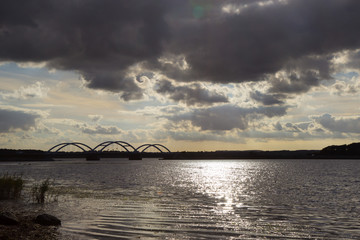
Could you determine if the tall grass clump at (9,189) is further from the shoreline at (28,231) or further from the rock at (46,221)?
the rock at (46,221)

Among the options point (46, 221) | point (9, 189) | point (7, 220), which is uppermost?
point (9, 189)

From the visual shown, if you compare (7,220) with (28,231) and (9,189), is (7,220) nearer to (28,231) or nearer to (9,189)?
(28,231)

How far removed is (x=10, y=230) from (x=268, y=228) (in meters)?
15.9

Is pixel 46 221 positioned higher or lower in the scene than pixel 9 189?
lower

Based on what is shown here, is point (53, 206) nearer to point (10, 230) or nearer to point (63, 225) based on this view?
point (63, 225)

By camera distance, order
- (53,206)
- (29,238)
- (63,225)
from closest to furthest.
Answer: (29,238)
(63,225)
(53,206)

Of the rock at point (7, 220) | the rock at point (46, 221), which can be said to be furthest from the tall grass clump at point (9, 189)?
the rock at point (7, 220)

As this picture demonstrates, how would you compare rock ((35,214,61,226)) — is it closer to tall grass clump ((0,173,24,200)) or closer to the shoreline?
the shoreline

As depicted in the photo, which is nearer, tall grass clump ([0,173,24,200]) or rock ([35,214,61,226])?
rock ([35,214,61,226])

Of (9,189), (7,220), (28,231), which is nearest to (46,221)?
(7,220)

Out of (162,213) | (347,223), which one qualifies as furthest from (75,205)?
(347,223)

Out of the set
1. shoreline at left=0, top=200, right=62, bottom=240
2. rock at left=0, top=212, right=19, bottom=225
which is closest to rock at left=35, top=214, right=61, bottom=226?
shoreline at left=0, top=200, right=62, bottom=240

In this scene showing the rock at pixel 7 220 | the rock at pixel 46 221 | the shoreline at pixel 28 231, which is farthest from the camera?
the rock at pixel 46 221

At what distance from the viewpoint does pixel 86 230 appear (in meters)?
21.2
